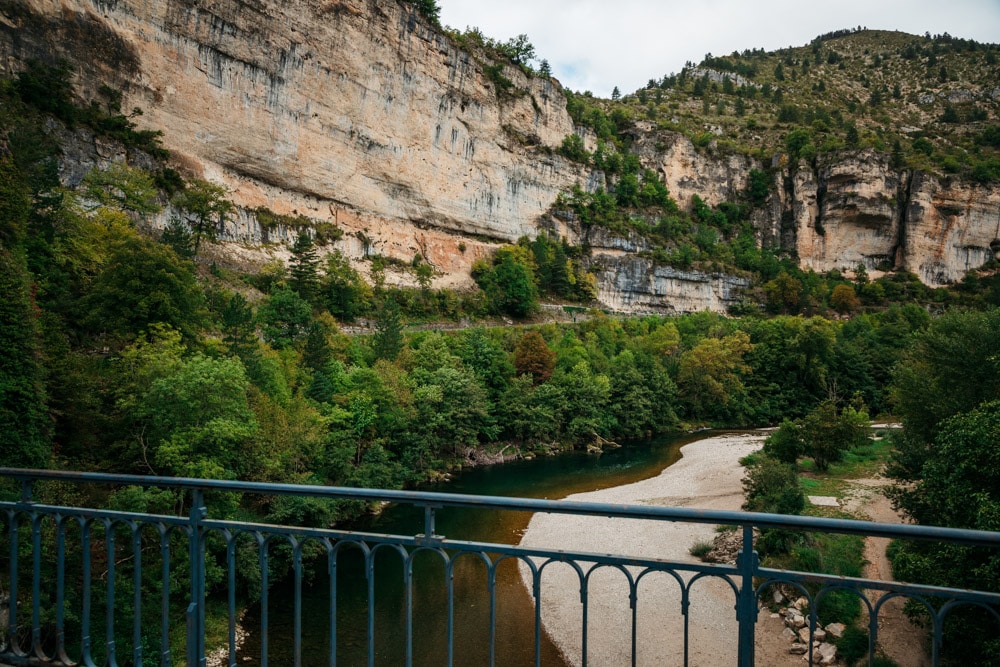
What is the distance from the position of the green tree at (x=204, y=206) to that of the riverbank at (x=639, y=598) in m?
25.6

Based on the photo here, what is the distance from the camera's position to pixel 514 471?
25.2 meters

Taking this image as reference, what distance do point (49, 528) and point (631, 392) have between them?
28.3 meters

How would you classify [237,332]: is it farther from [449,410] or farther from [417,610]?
[417,610]

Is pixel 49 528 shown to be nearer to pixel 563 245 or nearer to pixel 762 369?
pixel 762 369

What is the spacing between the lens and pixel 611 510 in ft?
8.01

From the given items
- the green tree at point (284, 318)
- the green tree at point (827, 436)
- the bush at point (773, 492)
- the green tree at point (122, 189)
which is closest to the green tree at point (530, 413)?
the green tree at point (284, 318)

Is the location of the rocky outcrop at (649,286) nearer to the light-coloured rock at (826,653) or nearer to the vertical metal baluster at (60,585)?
the light-coloured rock at (826,653)

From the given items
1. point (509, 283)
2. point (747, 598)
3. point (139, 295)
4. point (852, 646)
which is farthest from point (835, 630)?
point (509, 283)

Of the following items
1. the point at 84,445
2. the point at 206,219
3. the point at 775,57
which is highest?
the point at 775,57

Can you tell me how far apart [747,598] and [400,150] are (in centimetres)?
4825

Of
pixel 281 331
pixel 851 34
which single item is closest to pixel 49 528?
pixel 281 331

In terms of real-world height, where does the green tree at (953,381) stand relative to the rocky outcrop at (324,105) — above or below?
below

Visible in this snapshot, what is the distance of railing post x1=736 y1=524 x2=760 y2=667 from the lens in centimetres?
226

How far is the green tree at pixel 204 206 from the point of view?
32.7m
